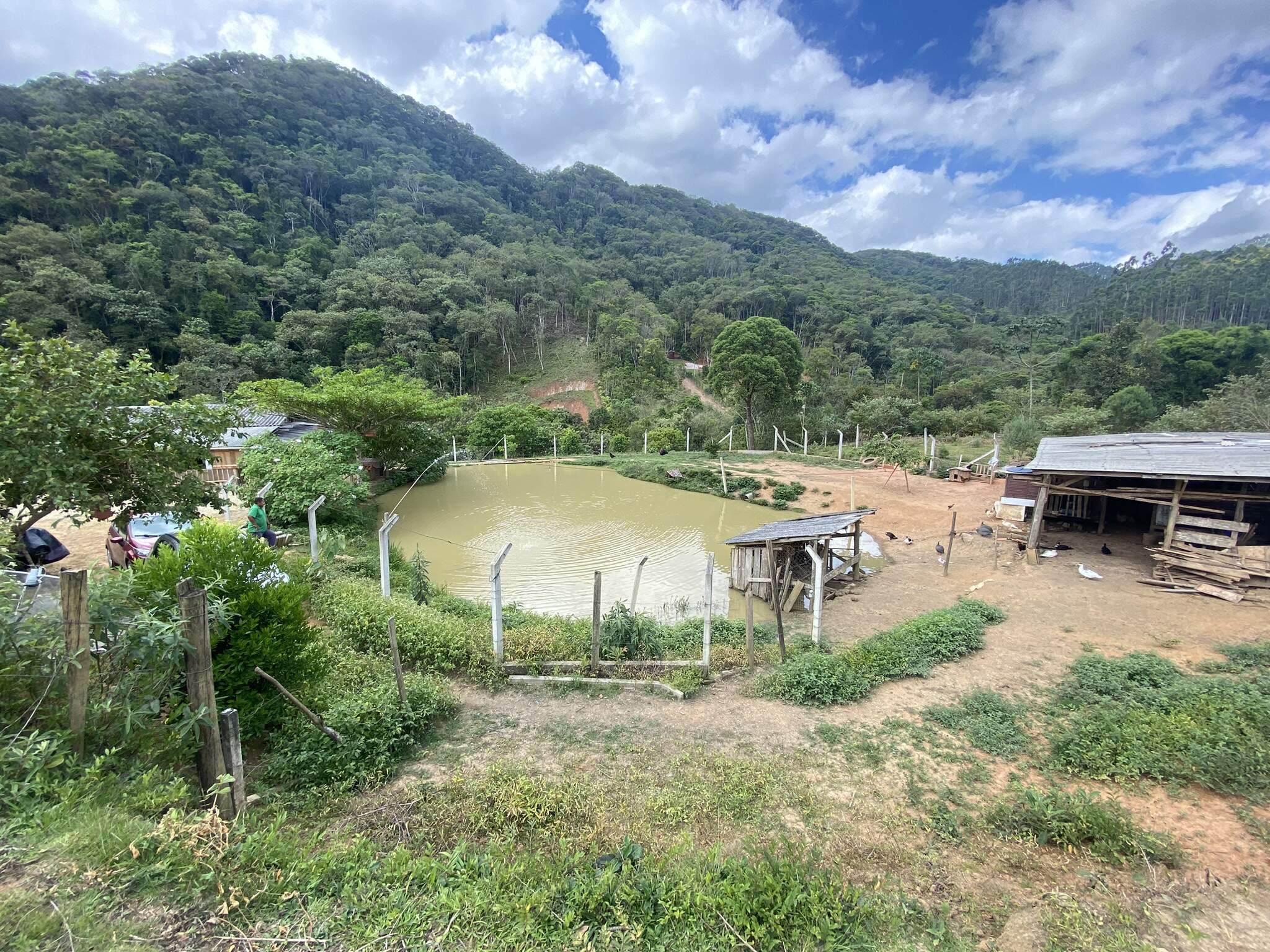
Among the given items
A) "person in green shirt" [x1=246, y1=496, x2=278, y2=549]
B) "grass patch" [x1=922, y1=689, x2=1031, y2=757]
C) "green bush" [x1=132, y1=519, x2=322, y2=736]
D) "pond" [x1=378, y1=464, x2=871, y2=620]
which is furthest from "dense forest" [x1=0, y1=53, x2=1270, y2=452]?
"grass patch" [x1=922, y1=689, x2=1031, y2=757]

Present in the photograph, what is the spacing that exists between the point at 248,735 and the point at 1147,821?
747 centimetres

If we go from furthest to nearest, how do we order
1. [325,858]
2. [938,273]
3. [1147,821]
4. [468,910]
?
[938,273]
[1147,821]
[325,858]
[468,910]

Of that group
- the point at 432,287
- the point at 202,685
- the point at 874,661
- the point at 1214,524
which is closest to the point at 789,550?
the point at 874,661

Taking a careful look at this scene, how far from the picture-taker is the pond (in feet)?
35.8

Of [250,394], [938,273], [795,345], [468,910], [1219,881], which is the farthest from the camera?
[938,273]

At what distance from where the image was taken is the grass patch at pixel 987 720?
5324 millimetres

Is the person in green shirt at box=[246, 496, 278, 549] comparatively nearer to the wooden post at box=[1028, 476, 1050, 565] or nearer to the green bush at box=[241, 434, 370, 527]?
the green bush at box=[241, 434, 370, 527]

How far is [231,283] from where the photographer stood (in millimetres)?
40781

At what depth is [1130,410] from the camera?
89.6 feet

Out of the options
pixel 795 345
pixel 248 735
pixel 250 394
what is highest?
pixel 795 345

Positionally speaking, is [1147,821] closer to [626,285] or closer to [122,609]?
[122,609]

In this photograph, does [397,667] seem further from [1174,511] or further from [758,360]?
[758,360]

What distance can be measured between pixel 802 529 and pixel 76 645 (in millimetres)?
9418

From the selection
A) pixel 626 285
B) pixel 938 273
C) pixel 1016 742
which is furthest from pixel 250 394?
pixel 938 273
